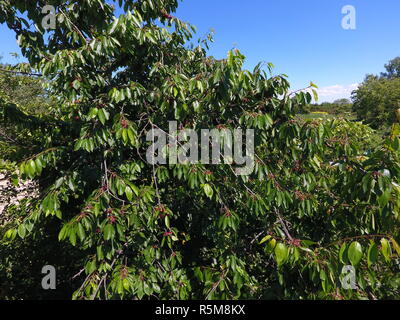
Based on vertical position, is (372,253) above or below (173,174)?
below

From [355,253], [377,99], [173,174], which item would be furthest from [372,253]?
[377,99]

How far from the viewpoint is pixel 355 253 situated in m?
1.22

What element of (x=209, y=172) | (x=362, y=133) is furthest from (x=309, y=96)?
(x=362, y=133)

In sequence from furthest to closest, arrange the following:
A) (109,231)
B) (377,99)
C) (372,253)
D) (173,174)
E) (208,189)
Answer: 1. (377,99)
2. (173,174)
3. (208,189)
4. (109,231)
5. (372,253)

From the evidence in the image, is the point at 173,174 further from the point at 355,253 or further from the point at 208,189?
the point at 355,253

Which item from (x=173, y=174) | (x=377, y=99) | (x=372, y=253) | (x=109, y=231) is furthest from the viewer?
(x=377, y=99)

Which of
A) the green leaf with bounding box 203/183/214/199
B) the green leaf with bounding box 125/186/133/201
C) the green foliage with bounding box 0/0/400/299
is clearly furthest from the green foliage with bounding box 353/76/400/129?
the green leaf with bounding box 125/186/133/201

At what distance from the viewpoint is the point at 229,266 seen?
1886 mm

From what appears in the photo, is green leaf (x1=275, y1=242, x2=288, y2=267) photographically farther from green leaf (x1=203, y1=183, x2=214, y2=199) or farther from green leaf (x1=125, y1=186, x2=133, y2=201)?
green leaf (x1=125, y1=186, x2=133, y2=201)

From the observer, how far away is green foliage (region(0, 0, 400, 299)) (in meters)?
1.62

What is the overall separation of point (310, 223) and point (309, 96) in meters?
1.32

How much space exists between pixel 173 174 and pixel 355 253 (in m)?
1.28

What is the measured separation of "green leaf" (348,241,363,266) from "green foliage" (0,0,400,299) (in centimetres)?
13
